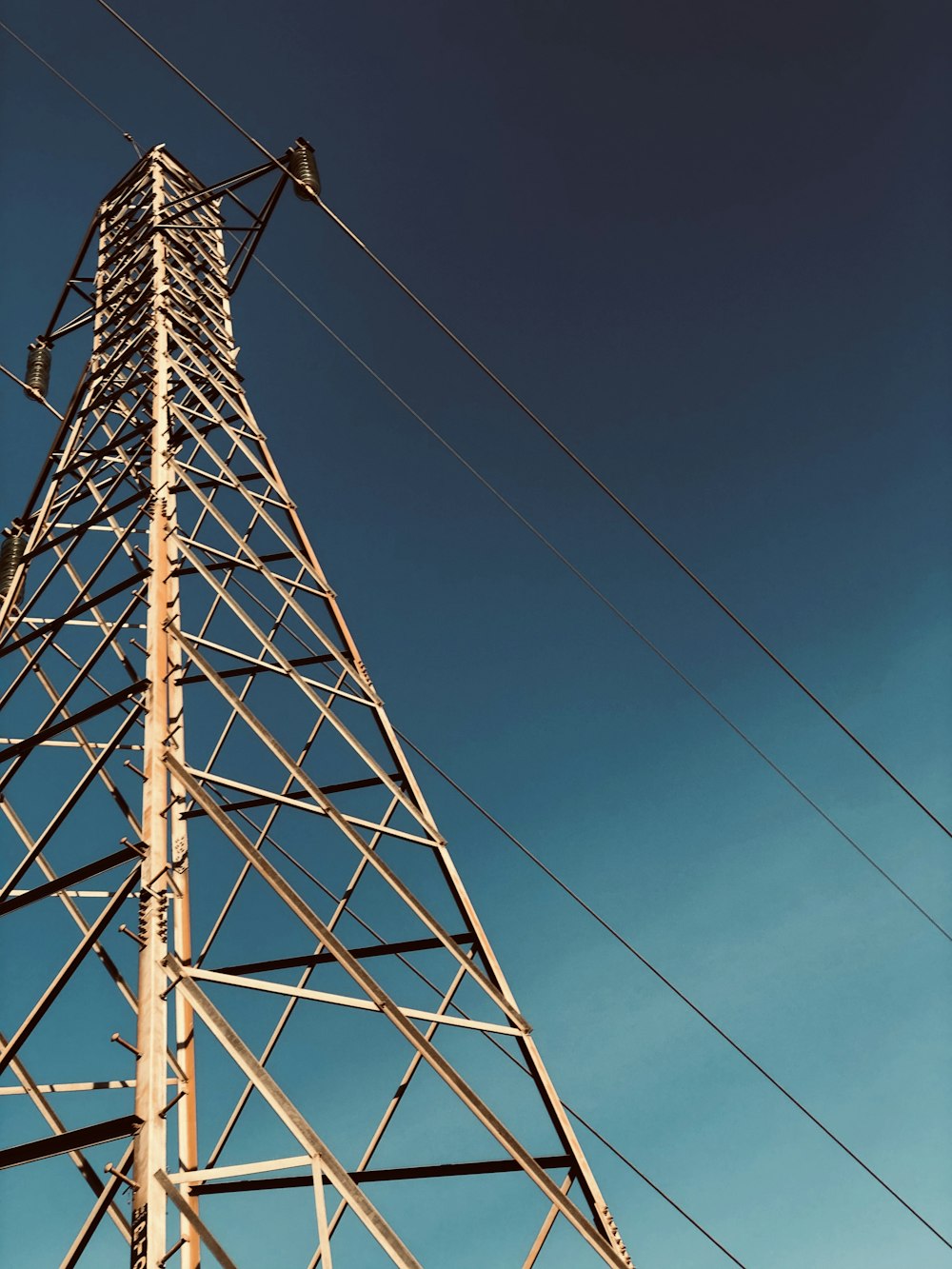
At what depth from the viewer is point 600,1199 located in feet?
21.4

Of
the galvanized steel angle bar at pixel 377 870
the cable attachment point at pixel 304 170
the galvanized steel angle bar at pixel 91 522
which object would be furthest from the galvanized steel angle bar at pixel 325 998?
the cable attachment point at pixel 304 170

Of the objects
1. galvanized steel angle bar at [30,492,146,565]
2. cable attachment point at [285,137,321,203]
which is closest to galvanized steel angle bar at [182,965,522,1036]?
galvanized steel angle bar at [30,492,146,565]

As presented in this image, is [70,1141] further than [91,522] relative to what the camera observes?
No

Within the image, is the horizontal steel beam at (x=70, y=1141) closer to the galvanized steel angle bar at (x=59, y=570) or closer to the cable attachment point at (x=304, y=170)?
the galvanized steel angle bar at (x=59, y=570)

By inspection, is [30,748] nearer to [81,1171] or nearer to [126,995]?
[126,995]

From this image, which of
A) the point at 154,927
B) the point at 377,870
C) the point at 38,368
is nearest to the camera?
the point at 154,927

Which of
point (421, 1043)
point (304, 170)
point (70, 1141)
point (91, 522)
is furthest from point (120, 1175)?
point (304, 170)

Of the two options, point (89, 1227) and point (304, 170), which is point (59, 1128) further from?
point (304, 170)

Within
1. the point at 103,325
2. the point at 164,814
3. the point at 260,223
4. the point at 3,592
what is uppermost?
the point at 260,223

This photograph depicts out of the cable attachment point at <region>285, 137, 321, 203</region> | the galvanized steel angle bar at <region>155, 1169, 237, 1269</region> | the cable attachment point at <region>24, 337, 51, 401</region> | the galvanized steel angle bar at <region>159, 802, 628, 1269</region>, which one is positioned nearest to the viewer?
the galvanized steel angle bar at <region>155, 1169, 237, 1269</region>

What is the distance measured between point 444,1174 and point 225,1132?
1912 millimetres

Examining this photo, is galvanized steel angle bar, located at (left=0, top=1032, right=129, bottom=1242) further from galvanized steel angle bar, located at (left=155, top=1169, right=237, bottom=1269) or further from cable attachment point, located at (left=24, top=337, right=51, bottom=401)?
cable attachment point, located at (left=24, top=337, right=51, bottom=401)

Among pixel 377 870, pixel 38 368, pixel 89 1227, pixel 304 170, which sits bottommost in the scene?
pixel 89 1227

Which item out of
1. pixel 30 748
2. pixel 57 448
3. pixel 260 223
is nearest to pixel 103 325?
pixel 57 448
